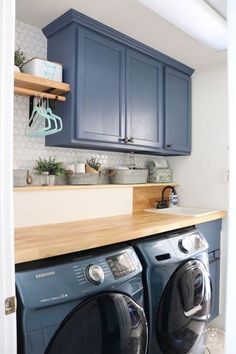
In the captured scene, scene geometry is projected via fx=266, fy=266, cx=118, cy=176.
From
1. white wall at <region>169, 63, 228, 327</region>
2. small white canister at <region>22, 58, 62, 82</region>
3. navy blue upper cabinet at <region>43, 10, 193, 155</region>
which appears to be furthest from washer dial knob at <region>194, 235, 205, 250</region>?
small white canister at <region>22, 58, 62, 82</region>

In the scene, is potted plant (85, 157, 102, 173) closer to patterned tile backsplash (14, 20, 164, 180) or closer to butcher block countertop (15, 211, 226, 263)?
patterned tile backsplash (14, 20, 164, 180)

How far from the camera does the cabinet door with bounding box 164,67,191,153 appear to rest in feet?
8.18

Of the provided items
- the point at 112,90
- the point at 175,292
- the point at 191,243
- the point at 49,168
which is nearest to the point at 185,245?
the point at 191,243

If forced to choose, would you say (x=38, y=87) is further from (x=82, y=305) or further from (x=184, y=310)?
(x=184, y=310)

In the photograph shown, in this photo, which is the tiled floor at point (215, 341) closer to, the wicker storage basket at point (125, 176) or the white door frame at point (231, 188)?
the wicker storage basket at point (125, 176)

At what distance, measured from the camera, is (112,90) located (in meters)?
1.98

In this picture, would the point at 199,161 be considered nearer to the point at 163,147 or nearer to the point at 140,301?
the point at 163,147

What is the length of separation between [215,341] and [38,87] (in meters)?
2.42

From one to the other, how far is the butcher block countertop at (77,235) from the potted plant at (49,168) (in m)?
0.34

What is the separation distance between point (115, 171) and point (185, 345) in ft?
4.33

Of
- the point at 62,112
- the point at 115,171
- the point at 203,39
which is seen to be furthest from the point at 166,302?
the point at 203,39

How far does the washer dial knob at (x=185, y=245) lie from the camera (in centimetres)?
172

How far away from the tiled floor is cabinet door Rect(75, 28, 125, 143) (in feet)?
5.92

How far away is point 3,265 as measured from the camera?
28.5 inches
